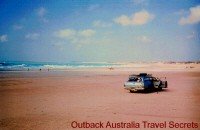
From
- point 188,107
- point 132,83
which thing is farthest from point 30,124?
point 132,83

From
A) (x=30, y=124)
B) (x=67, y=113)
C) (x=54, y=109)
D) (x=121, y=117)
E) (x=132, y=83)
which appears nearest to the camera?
(x=30, y=124)

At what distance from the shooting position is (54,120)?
10.8m

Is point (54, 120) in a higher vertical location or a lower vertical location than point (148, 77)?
lower

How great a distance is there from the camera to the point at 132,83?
18969 mm

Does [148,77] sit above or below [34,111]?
above

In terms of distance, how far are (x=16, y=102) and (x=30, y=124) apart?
518cm

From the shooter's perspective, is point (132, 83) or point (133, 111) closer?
point (133, 111)

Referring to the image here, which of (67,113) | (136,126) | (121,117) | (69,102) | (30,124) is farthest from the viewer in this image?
(69,102)

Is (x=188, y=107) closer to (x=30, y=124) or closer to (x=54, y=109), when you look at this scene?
(x=54, y=109)

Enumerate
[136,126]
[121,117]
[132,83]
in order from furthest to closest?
[132,83], [121,117], [136,126]

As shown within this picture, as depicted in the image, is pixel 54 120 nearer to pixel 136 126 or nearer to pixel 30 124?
pixel 30 124

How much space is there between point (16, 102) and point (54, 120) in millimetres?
4983

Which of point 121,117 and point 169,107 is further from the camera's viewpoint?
point 169,107

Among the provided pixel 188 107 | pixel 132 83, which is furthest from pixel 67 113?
pixel 132 83
